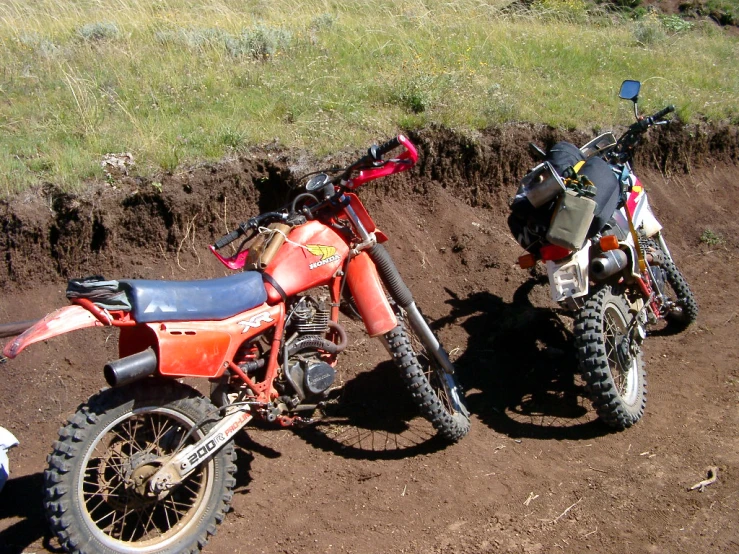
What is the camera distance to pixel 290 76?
8055mm

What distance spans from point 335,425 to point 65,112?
156 inches

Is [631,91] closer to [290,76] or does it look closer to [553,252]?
[553,252]

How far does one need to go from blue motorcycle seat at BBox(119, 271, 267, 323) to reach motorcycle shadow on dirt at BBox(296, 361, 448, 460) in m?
1.33

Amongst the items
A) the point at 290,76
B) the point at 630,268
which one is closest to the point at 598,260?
the point at 630,268

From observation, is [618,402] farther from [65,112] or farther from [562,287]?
[65,112]

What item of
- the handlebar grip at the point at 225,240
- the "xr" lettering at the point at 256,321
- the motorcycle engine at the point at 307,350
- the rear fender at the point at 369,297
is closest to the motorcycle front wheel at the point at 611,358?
the rear fender at the point at 369,297

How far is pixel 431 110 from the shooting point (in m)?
7.49

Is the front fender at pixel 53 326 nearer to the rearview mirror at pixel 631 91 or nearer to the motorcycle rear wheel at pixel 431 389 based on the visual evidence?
the motorcycle rear wheel at pixel 431 389

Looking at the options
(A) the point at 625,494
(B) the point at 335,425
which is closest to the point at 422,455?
(B) the point at 335,425

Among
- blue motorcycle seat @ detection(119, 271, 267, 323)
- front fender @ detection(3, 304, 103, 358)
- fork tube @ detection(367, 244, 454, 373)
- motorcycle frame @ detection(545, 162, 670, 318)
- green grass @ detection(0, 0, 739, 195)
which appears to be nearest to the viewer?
front fender @ detection(3, 304, 103, 358)

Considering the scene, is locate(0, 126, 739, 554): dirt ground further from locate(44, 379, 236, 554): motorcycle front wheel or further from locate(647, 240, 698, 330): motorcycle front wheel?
locate(44, 379, 236, 554): motorcycle front wheel

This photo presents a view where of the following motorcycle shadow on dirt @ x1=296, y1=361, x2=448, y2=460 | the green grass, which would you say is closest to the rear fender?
motorcycle shadow on dirt @ x1=296, y1=361, x2=448, y2=460

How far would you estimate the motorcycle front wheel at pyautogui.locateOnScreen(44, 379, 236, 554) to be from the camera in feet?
10.7

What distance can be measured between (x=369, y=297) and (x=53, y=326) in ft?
6.18
